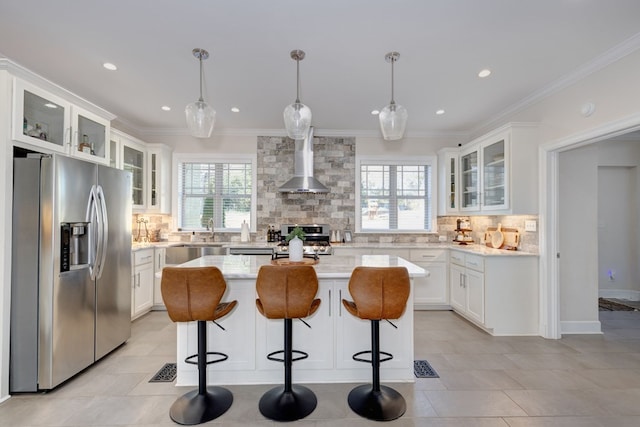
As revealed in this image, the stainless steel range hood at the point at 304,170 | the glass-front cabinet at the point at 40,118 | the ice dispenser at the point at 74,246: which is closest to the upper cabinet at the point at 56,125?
the glass-front cabinet at the point at 40,118

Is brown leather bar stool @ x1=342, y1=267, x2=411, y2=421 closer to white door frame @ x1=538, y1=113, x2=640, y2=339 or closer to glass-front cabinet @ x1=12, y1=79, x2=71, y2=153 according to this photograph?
white door frame @ x1=538, y1=113, x2=640, y2=339

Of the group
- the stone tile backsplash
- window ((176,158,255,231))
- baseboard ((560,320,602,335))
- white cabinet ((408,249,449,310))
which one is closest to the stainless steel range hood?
the stone tile backsplash

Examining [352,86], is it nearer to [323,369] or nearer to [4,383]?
[323,369]

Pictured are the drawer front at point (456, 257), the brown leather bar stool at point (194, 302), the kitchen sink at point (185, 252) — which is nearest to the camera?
the brown leather bar stool at point (194, 302)

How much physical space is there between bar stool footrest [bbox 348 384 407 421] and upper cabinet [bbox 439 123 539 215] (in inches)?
101

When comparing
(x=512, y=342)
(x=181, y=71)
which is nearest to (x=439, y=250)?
(x=512, y=342)

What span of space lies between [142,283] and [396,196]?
4.01m

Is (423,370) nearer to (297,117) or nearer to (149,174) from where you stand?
(297,117)

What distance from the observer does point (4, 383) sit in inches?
85.7

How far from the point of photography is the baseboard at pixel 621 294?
16.5ft

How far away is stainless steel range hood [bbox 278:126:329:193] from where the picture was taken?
4.61 meters

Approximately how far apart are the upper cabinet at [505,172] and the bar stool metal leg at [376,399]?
252 centimetres

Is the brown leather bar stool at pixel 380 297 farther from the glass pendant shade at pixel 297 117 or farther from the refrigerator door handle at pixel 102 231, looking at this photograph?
the refrigerator door handle at pixel 102 231

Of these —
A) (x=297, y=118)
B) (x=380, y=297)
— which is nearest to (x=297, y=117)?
(x=297, y=118)
